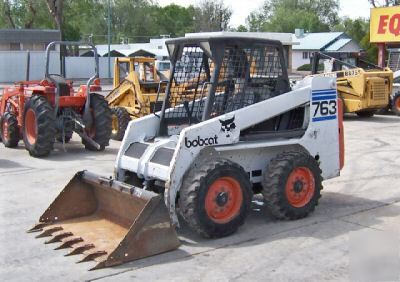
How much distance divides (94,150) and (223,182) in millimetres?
6552

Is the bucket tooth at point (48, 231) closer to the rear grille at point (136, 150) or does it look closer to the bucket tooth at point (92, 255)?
the bucket tooth at point (92, 255)

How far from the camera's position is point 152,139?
716 centimetres

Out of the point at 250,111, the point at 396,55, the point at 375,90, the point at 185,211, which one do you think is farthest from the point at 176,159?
the point at 396,55

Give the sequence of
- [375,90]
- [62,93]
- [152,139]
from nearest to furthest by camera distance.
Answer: [152,139], [62,93], [375,90]

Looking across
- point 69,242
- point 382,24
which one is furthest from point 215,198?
point 382,24

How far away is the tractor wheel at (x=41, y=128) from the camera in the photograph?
1112 cm

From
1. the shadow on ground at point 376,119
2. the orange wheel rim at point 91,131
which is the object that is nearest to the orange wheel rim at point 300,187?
the orange wheel rim at point 91,131

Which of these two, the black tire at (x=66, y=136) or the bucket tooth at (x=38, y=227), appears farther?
the black tire at (x=66, y=136)

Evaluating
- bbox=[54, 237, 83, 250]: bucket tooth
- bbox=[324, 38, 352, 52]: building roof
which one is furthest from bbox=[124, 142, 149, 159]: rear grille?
bbox=[324, 38, 352, 52]: building roof

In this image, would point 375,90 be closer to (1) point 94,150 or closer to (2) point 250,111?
(1) point 94,150

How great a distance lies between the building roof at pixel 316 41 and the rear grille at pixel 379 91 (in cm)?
5250

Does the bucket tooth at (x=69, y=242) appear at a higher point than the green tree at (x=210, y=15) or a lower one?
lower

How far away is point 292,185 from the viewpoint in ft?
22.0

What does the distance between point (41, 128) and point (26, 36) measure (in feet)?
130
